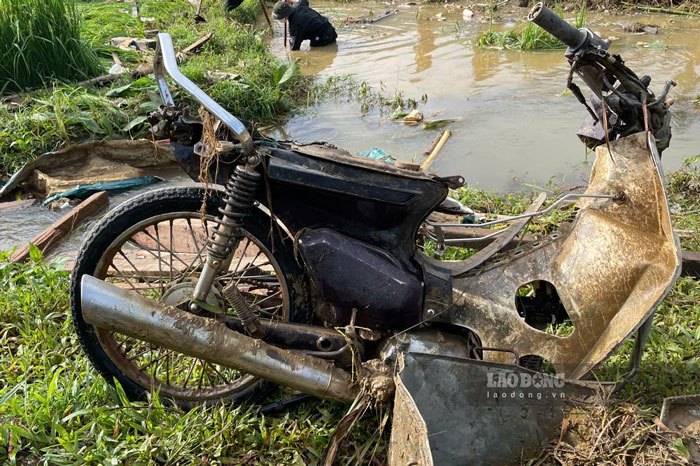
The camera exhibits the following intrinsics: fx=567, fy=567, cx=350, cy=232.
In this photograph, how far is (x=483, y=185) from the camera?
16.0ft

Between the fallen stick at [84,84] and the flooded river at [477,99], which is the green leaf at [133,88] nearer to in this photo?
the fallen stick at [84,84]

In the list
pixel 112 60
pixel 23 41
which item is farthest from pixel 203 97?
pixel 112 60

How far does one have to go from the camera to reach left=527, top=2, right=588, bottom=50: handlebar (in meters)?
2.03

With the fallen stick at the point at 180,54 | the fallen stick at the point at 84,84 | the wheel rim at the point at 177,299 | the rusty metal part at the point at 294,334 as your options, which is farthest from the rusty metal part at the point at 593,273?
the fallen stick at the point at 180,54

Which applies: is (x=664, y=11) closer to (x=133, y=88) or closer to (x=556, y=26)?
(x=133, y=88)

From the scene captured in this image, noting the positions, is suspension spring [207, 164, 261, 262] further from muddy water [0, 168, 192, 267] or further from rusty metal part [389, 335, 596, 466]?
muddy water [0, 168, 192, 267]

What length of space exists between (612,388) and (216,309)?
4.99 feet

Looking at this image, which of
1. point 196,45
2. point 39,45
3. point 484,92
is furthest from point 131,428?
point 196,45

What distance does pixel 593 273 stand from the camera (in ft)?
7.19

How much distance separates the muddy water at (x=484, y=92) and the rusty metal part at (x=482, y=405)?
9.93 feet

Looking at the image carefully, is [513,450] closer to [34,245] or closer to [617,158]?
[617,158]

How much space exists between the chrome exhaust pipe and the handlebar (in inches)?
58.0

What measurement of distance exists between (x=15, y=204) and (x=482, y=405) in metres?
3.81

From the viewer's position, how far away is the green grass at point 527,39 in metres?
8.59
